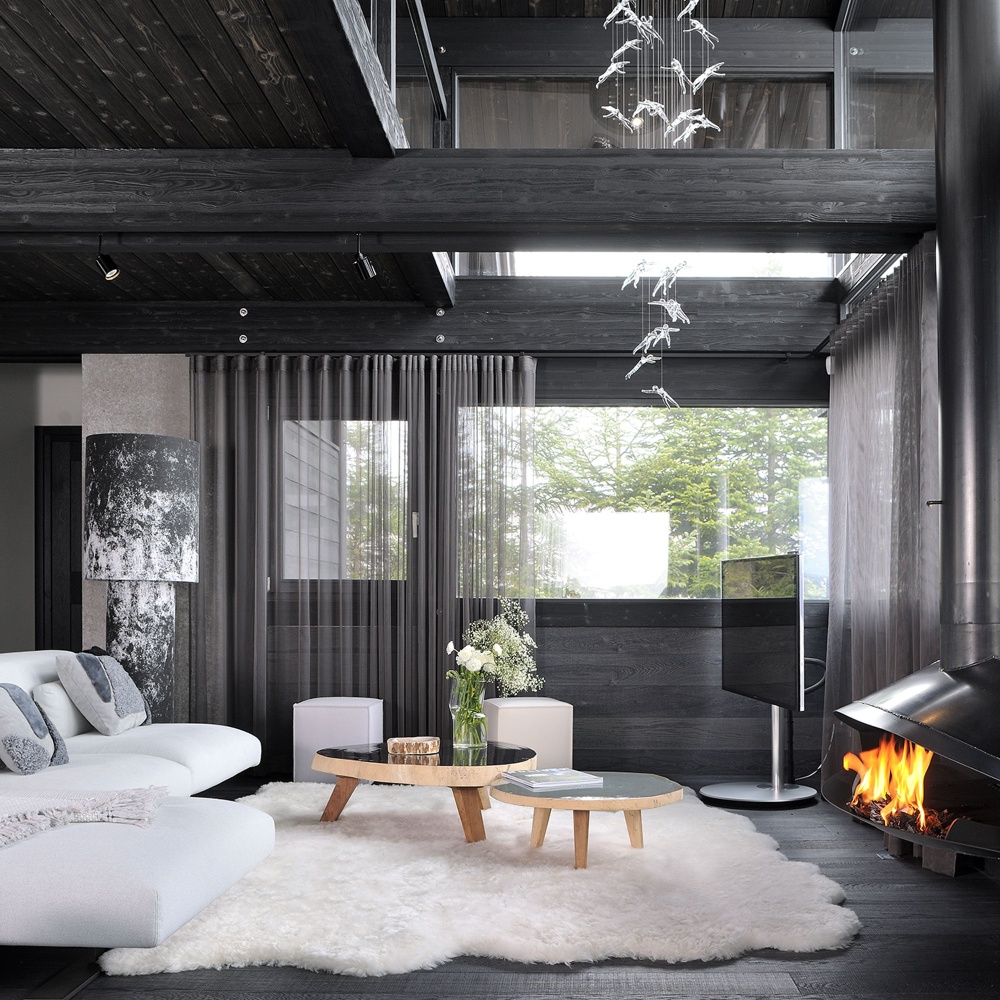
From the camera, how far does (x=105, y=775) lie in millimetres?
3797

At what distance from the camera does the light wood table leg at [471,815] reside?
13.9ft

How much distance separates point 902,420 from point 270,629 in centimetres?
366

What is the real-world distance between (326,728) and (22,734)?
1942mm

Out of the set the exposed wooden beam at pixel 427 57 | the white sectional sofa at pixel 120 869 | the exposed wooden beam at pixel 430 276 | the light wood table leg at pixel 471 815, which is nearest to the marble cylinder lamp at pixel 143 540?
the exposed wooden beam at pixel 430 276

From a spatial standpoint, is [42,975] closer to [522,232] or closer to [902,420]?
[522,232]

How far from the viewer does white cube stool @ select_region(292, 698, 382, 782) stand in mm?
5570

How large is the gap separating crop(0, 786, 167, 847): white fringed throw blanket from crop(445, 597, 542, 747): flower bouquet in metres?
1.59

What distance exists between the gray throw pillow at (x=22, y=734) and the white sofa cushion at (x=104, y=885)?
108cm

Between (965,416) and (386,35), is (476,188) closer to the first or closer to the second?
(386,35)

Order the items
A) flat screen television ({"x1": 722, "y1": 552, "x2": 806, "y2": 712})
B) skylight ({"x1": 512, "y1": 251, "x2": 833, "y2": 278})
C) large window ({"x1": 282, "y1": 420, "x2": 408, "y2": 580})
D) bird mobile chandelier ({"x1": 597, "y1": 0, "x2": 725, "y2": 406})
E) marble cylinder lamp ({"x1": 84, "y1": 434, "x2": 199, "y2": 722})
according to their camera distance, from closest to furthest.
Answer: flat screen television ({"x1": 722, "y1": 552, "x2": 806, "y2": 712})
marble cylinder lamp ({"x1": 84, "y1": 434, "x2": 199, "y2": 722})
bird mobile chandelier ({"x1": 597, "y1": 0, "x2": 725, "y2": 406})
skylight ({"x1": 512, "y1": 251, "x2": 833, "y2": 278})
large window ({"x1": 282, "y1": 420, "x2": 408, "y2": 580})

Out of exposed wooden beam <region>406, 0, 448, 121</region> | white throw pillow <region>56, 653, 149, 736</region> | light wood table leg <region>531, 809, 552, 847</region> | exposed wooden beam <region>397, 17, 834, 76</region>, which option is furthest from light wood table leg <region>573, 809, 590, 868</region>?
exposed wooden beam <region>397, 17, 834, 76</region>

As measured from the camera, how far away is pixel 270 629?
20.4ft

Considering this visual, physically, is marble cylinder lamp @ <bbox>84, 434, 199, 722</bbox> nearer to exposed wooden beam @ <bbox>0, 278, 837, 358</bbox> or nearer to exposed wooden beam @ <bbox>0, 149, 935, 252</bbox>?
exposed wooden beam @ <bbox>0, 278, 837, 358</bbox>

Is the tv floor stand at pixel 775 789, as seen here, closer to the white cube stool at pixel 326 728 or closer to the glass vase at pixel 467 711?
the glass vase at pixel 467 711
